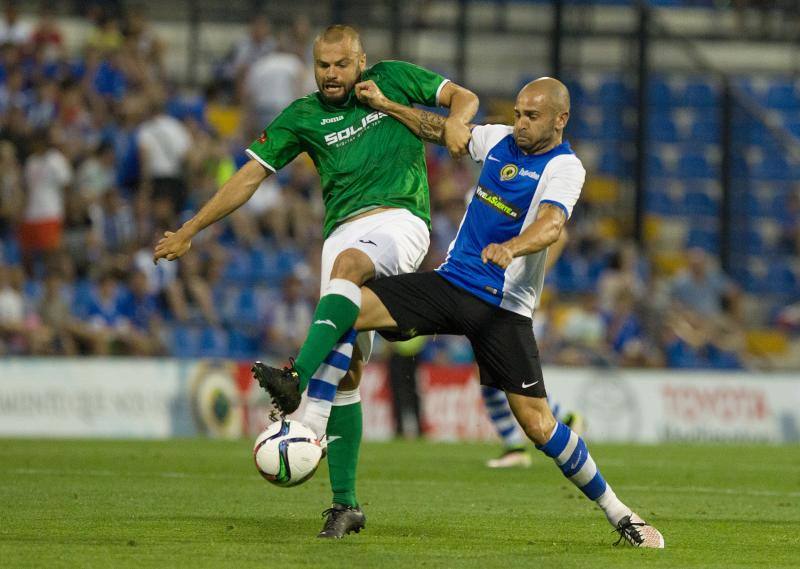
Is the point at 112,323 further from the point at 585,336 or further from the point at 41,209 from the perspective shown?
the point at 585,336

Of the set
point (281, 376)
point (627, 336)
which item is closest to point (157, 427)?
point (627, 336)

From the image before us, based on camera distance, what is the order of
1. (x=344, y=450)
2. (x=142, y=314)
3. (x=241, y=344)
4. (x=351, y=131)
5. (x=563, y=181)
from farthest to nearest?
(x=241, y=344) → (x=142, y=314) → (x=351, y=131) → (x=344, y=450) → (x=563, y=181)

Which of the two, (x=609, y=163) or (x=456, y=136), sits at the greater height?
(x=456, y=136)

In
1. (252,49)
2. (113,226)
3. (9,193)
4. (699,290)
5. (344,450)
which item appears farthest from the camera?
(699,290)

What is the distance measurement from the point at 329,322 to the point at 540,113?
1426 millimetres

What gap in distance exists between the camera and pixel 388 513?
27.3 feet

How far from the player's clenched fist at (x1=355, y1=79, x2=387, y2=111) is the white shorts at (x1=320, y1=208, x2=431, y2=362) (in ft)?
1.76

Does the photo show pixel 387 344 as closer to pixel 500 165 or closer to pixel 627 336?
pixel 627 336

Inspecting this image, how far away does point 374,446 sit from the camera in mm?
15336

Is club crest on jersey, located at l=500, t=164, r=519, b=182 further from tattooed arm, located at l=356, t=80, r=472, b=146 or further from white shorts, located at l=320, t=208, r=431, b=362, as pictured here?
white shorts, located at l=320, t=208, r=431, b=362

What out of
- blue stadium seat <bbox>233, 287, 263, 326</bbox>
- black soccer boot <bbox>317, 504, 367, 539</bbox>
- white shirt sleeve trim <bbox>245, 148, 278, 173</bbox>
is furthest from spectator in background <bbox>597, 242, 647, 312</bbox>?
black soccer boot <bbox>317, 504, 367, 539</bbox>

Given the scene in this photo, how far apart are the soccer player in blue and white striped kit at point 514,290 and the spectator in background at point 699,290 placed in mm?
13742

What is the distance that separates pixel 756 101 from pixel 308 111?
17.8m

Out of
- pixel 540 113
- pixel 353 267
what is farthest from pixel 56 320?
pixel 540 113
